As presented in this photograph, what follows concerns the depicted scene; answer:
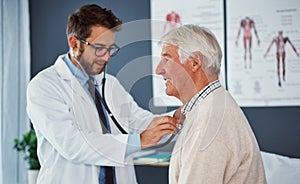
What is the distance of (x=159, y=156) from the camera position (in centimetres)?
298

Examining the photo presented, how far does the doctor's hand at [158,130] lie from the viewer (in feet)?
5.17

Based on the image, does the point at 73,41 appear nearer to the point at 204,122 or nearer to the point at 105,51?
the point at 105,51

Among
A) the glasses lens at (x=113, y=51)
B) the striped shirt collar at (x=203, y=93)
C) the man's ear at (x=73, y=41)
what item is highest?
the man's ear at (x=73, y=41)

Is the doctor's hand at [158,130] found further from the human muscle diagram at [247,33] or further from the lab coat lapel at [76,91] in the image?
the human muscle diagram at [247,33]

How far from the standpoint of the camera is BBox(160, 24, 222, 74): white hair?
139cm

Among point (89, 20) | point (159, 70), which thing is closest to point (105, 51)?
point (89, 20)

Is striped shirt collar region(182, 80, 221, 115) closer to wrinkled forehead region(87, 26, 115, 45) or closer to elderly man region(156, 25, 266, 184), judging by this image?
elderly man region(156, 25, 266, 184)

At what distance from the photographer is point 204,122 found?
1.37 metres

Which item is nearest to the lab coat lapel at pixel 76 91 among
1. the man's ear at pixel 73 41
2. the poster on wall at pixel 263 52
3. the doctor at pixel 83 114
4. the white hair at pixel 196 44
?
the doctor at pixel 83 114

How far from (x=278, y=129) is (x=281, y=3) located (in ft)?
2.32

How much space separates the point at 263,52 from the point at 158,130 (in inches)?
58.8

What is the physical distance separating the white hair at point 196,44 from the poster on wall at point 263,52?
5.04 feet

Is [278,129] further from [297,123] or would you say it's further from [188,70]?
[188,70]

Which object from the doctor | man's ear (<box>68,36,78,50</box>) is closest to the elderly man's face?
the doctor
